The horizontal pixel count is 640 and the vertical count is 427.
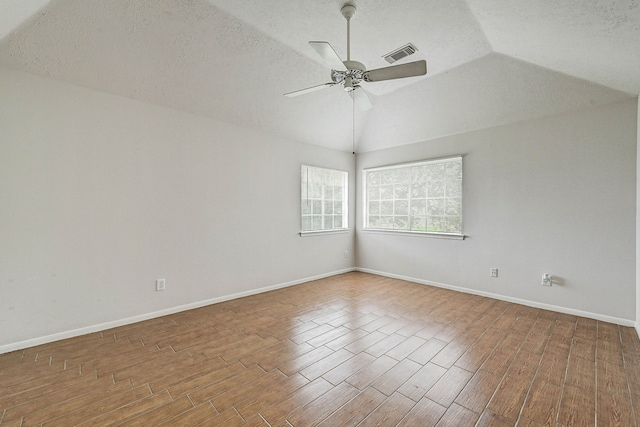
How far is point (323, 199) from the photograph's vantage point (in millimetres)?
5043

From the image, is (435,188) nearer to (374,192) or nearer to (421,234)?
(421,234)

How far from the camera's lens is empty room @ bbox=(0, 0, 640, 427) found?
1877 millimetres

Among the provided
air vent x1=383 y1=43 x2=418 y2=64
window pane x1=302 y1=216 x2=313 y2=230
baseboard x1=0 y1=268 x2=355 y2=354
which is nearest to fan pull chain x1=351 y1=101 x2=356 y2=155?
air vent x1=383 y1=43 x2=418 y2=64

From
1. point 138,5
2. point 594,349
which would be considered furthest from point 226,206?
point 594,349

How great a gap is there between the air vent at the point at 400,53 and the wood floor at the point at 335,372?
2.86 meters

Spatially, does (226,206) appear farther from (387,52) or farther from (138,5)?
(387,52)

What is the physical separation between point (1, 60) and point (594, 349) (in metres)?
5.61

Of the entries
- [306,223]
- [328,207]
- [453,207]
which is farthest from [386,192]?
[306,223]

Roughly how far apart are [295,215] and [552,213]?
341 cm

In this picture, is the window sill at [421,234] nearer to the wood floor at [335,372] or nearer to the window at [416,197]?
the window at [416,197]

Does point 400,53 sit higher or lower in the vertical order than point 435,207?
higher

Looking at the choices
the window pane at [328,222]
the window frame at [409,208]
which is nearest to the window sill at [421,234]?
the window frame at [409,208]

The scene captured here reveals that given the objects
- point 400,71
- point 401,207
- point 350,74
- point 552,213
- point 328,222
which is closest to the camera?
point 400,71

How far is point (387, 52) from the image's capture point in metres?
2.96
